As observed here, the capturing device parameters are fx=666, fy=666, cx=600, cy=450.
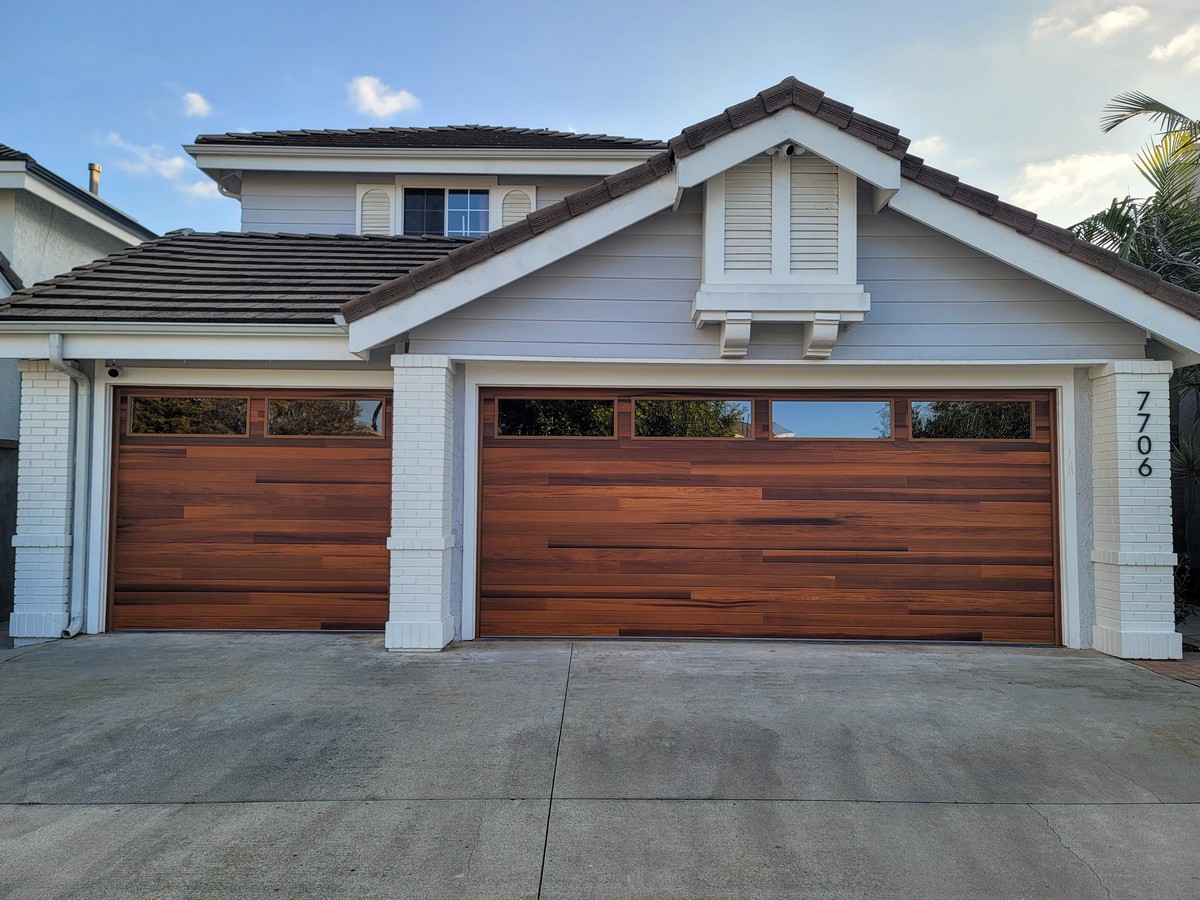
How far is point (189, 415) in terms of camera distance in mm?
6688

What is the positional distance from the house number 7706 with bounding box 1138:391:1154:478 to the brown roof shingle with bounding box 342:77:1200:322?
2.82ft

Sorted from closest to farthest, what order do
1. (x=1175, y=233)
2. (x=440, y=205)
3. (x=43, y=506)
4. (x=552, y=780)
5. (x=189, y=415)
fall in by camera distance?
(x=552, y=780), (x=43, y=506), (x=189, y=415), (x=1175, y=233), (x=440, y=205)

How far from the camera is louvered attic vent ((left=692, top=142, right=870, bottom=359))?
18.5 feet

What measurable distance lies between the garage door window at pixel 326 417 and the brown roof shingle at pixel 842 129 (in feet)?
4.26

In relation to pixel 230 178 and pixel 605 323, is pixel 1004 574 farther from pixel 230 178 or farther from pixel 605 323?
pixel 230 178

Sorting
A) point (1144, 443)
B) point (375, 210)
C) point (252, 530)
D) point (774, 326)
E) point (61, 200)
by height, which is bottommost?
point (252, 530)

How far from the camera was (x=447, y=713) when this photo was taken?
445cm

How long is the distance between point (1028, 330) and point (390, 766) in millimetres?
6221

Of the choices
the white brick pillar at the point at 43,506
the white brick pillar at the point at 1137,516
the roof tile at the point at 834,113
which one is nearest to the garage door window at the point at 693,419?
the roof tile at the point at 834,113

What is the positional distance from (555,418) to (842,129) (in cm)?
350

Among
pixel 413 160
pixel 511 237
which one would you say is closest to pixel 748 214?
pixel 511 237

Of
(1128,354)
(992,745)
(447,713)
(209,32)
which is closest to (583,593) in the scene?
(447,713)

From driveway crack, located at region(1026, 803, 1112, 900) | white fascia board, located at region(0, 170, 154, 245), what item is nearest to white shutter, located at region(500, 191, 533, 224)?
white fascia board, located at region(0, 170, 154, 245)

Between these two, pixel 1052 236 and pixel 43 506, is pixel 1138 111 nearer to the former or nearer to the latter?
pixel 1052 236
